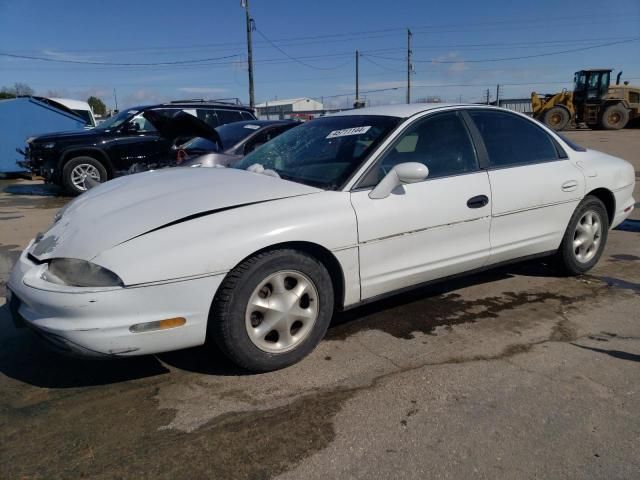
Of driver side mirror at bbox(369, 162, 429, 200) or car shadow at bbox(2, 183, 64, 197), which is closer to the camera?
driver side mirror at bbox(369, 162, 429, 200)

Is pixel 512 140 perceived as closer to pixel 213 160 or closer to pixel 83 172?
pixel 213 160

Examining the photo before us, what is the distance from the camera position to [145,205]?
286cm

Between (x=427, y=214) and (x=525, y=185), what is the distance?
3.31 feet

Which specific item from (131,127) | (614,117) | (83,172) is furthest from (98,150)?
(614,117)

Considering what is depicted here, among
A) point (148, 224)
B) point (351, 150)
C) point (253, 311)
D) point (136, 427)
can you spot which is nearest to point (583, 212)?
point (351, 150)

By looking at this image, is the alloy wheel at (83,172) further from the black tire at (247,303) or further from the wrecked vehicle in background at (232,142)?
the black tire at (247,303)

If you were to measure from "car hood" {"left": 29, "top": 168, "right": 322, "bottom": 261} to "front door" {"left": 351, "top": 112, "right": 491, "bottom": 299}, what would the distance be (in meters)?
0.46

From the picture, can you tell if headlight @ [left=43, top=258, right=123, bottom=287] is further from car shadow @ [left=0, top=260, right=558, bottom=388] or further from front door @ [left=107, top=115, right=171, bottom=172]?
front door @ [left=107, top=115, right=171, bottom=172]

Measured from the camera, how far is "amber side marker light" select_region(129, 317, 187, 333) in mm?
2477

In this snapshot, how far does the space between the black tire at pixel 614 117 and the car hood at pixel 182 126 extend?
1051 inches

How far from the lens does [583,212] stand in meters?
4.25

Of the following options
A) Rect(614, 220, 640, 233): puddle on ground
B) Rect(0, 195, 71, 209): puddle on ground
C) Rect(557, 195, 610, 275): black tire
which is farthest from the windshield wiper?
Rect(0, 195, 71, 209): puddle on ground

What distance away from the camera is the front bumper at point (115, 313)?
2.42 m

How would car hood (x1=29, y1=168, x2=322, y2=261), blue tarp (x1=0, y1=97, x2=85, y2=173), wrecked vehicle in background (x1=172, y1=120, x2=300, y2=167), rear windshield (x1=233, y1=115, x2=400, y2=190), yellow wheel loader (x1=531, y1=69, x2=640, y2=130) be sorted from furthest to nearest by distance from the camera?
yellow wheel loader (x1=531, y1=69, x2=640, y2=130) → blue tarp (x1=0, y1=97, x2=85, y2=173) → wrecked vehicle in background (x1=172, y1=120, x2=300, y2=167) → rear windshield (x1=233, y1=115, x2=400, y2=190) → car hood (x1=29, y1=168, x2=322, y2=261)
